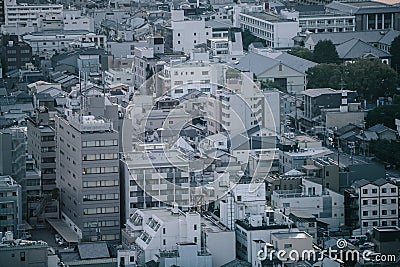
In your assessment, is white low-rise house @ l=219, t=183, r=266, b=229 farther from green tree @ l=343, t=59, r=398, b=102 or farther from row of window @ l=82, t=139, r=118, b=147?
green tree @ l=343, t=59, r=398, b=102

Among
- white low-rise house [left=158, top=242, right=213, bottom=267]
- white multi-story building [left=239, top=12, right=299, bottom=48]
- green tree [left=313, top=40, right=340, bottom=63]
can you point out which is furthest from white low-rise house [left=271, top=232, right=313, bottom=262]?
white multi-story building [left=239, top=12, right=299, bottom=48]

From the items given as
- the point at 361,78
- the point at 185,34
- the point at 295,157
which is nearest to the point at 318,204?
the point at 295,157

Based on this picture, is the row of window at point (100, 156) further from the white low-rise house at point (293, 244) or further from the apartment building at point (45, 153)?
the white low-rise house at point (293, 244)

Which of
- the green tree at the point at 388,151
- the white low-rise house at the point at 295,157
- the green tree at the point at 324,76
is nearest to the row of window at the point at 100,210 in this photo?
the white low-rise house at the point at 295,157

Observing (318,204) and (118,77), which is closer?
(318,204)

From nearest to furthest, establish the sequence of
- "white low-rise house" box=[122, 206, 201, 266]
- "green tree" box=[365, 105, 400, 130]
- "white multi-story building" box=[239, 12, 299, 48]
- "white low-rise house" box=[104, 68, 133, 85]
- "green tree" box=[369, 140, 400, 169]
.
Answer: "white low-rise house" box=[122, 206, 201, 266], "green tree" box=[369, 140, 400, 169], "green tree" box=[365, 105, 400, 130], "white low-rise house" box=[104, 68, 133, 85], "white multi-story building" box=[239, 12, 299, 48]

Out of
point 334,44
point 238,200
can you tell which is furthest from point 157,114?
point 334,44

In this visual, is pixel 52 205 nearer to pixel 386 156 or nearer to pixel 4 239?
pixel 4 239

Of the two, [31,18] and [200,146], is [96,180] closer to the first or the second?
[200,146]
